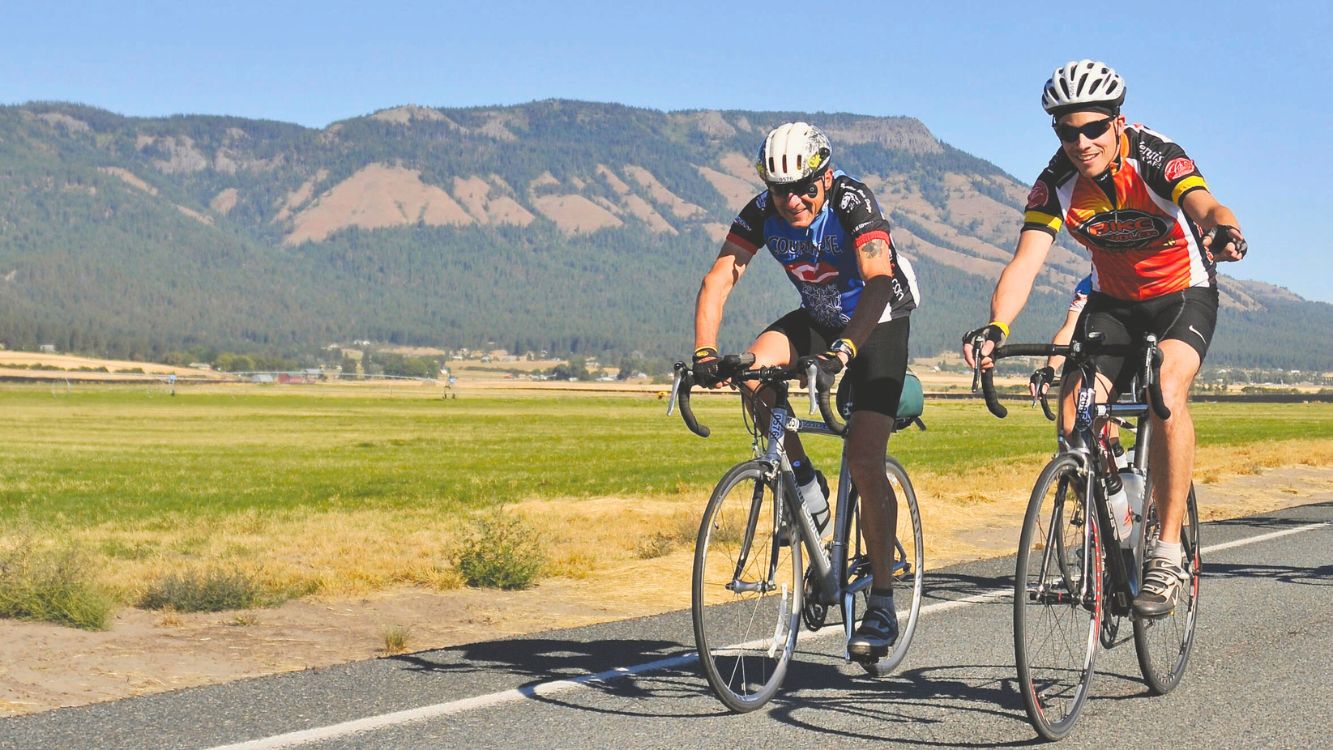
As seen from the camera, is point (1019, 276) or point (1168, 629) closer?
point (1019, 276)

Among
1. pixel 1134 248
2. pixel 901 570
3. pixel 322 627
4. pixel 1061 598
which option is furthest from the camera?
pixel 322 627

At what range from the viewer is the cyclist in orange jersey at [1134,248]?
637 centimetres

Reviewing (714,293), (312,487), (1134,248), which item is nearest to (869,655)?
(714,293)

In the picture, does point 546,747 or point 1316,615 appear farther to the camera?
point 1316,615

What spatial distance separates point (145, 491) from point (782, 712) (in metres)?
26.9

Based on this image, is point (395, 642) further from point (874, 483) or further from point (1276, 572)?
point (1276, 572)

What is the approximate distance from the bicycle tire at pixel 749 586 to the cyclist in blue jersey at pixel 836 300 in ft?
1.21

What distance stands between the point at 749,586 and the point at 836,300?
1.46 m

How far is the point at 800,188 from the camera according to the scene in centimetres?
653

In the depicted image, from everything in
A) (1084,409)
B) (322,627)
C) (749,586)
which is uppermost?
(1084,409)

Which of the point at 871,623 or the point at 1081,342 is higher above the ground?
the point at 1081,342

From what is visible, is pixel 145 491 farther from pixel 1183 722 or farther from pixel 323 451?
pixel 1183 722

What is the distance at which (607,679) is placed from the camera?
7129mm

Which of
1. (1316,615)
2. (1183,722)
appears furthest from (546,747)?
(1316,615)
